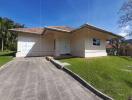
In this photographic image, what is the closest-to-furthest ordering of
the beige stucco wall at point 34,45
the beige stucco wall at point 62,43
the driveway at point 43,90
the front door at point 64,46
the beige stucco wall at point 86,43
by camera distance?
the driveway at point 43,90 < the beige stucco wall at point 86,43 < the beige stucco wall at point 62,43 < the front door at point 64,46 < the beige stucco wall at point 34,45

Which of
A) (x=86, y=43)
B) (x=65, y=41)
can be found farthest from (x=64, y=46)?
(x=86, y=43)

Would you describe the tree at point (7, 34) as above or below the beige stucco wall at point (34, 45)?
above

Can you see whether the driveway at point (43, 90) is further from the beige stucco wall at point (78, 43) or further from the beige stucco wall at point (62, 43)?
the beige stucco wall at point (62, 43)

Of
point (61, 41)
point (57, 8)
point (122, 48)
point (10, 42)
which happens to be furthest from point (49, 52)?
point (10, 42)

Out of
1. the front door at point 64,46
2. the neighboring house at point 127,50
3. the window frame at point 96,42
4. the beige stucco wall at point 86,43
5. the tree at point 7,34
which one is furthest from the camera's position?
the tree at point 7,34

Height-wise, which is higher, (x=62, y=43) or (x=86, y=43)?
(x=62, y=43)

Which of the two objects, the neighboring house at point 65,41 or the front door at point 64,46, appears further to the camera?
the front door at point 64,46

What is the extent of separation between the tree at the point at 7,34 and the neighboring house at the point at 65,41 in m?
22.3

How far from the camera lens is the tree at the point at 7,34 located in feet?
135

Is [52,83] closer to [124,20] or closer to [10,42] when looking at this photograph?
[124,20]

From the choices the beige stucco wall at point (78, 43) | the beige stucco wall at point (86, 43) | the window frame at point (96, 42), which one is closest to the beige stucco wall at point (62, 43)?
the beige stucco wall at point (78, 43)

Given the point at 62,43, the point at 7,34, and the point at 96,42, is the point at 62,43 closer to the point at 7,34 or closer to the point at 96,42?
the point at 96,42

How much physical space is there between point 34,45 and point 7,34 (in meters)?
23.5

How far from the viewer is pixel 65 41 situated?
20.3m
